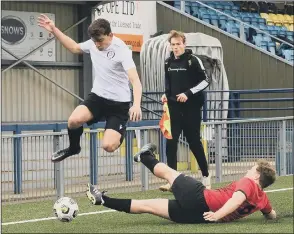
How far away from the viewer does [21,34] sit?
2080 cm

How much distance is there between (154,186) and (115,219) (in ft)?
14.5

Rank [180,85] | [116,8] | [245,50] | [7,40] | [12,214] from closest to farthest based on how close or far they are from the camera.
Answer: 1. [12,214]
2. [180,85]
3. [7,40]
4. [116,8]
5. [245,50]

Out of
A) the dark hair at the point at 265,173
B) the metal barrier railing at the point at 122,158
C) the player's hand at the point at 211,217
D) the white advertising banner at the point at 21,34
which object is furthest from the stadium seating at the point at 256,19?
the player's hand at the point at 211,217

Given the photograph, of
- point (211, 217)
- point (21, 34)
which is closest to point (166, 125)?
point (211, 217)

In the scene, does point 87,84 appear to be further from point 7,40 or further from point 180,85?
point 180,85

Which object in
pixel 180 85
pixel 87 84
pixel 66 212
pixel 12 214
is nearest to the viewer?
pixel 66 212

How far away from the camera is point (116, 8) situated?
23.7 m

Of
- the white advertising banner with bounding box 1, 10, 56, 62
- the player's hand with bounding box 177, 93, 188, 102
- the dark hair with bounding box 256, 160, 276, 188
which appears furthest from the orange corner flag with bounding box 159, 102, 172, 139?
the white advertising banner with bounding box 1, 10, 56, 62

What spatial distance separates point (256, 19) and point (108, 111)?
19.6 meters

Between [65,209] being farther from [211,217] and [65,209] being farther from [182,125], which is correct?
[182,125]

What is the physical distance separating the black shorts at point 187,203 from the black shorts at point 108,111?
141 cm

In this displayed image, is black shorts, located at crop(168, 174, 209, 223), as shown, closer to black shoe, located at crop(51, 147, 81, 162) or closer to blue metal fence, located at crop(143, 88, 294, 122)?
black shoe, located at crop(51, 147, 81, 162)

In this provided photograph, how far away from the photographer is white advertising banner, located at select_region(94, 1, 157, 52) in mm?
23406

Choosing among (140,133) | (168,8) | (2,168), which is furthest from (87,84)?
(2,168)
